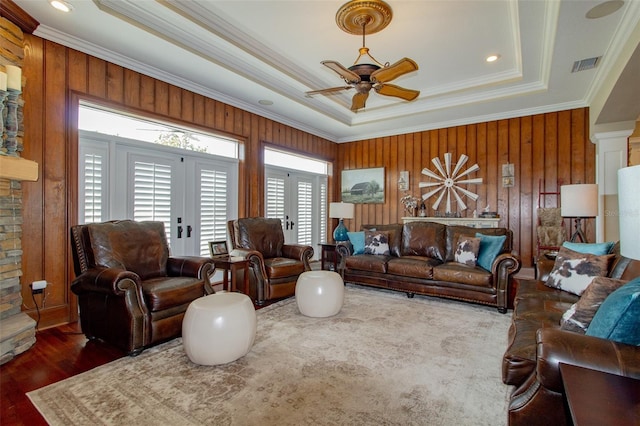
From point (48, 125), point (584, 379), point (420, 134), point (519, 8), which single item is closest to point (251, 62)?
point (48, 125)

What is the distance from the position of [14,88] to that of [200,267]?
6.93ft

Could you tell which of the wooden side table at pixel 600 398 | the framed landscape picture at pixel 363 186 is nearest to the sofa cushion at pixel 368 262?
the framed landscape picture at pixel 363 186

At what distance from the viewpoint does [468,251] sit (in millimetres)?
4199

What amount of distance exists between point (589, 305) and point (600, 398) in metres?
1.03

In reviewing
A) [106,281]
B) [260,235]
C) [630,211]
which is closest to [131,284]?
[106,281]

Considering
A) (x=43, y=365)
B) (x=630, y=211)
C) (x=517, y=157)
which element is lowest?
(x=43, y=365)

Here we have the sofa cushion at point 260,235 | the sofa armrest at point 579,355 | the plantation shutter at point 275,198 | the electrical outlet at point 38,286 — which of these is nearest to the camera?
the sofa armrest at point 579,355

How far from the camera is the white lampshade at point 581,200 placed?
12.0 feet

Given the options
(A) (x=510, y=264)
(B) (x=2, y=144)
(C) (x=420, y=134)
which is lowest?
(A) (x=510, y=264)

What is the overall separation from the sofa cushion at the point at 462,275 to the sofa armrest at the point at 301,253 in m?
1.73

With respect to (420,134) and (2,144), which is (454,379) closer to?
(2,144)

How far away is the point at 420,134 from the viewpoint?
6.35 meters

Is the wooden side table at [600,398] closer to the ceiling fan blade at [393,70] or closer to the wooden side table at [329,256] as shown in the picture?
the ceiling fan blade at [393,70]

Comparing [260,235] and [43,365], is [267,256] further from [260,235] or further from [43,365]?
[43,365]
